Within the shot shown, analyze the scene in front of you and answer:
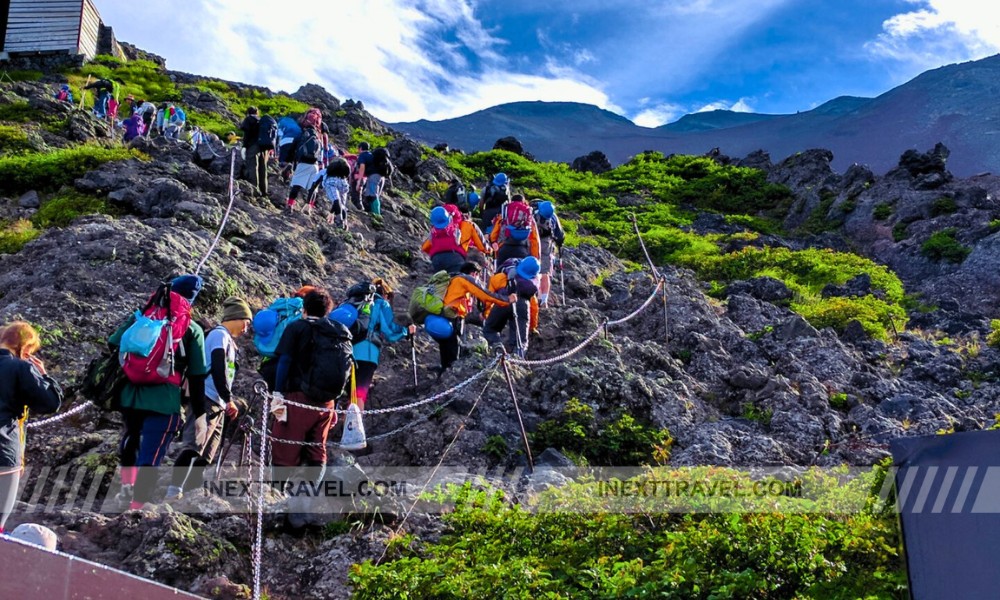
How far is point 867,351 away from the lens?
43.5 ft

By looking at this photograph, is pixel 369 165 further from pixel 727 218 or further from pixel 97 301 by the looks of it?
pixel 727 218

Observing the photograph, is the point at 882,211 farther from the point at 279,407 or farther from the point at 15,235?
the point at 279,407

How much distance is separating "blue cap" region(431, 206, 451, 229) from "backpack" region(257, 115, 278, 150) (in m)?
4.48

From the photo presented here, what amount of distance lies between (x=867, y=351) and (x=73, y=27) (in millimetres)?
36461

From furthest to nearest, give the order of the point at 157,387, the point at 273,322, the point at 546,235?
the point at 546,235 < the point at 273,322 < the point at 157,387

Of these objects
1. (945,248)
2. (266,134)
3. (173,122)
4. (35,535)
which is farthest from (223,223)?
(945,248)

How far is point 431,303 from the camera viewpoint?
966 centimetres

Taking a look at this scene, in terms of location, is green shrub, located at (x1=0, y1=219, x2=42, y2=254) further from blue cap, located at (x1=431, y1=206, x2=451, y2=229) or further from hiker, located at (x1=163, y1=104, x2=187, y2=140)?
hiker, located at (x1=163, y1=104, x2=187, y2=140)

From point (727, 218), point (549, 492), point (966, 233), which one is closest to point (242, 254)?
point (549, 492)

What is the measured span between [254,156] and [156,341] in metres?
9.83

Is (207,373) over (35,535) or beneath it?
over

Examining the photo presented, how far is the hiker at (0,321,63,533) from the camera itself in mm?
5156

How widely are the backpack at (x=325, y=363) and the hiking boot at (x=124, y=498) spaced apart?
144 cm

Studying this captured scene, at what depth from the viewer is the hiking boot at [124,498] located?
20.6 ft
